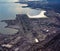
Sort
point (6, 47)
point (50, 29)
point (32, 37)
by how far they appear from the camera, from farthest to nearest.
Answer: point (50, 29) → point (32, 37) → point (6, 47)

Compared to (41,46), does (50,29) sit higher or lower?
lower

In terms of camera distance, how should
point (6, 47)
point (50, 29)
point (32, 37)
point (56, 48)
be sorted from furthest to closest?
point (50, 29)
point (32, 37)
point (6, 47)
point (56, 48)

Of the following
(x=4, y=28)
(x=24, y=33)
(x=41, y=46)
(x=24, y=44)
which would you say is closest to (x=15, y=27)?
(x=4, y=28)

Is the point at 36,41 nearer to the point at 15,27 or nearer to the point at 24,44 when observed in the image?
the point at 24,44

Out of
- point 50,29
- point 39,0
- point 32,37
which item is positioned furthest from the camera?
point 39,0

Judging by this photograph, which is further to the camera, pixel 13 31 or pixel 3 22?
pixel 3 22

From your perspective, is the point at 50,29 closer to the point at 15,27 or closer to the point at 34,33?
the point at 34,33

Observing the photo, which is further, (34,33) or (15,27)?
(15,27)

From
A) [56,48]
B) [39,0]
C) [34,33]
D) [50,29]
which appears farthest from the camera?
[39,0]

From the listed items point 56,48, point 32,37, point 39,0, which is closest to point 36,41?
point 32,37

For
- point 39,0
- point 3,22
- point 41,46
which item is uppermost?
point 41,46
